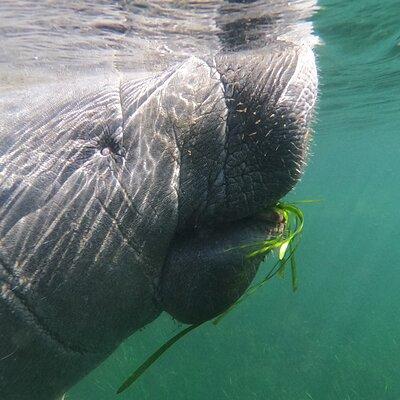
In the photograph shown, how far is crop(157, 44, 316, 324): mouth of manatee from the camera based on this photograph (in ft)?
7.31

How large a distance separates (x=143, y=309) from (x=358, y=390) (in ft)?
54.4

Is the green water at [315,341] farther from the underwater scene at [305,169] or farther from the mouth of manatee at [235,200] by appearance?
the mouth of manatee at [235,200]

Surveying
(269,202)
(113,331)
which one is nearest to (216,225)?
(269,202)

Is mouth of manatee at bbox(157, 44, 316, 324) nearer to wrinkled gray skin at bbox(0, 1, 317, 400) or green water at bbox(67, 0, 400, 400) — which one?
wrinkled gray skin at bbox(0, 1, 317, 400)

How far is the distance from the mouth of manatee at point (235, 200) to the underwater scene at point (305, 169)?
0.50 feet

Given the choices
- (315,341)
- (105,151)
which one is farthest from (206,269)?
(315,341)

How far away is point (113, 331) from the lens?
2.24m

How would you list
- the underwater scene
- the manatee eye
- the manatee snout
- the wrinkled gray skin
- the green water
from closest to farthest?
1. the wrinkled gray skin
2. the manatee snout
3. the manatee eye
4. the underwater scene
5. the green water

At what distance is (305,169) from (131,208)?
2.74 ft

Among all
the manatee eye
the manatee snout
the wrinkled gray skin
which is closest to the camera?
the wrinkled gray skin

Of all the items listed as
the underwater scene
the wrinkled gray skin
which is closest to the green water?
the underwater scene

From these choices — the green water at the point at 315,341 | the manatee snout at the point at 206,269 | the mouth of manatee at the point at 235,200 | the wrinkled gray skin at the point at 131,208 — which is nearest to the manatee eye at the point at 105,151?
the wrinkled gray skin at the point at 131,208

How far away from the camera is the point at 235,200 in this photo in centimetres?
224

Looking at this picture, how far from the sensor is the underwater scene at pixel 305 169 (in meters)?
5.93
